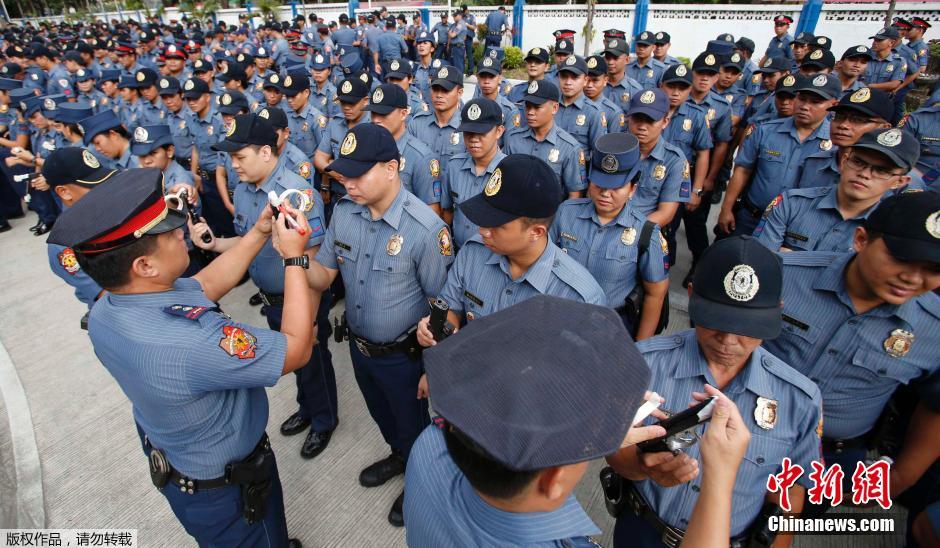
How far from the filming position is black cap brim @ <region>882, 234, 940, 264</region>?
1.69m

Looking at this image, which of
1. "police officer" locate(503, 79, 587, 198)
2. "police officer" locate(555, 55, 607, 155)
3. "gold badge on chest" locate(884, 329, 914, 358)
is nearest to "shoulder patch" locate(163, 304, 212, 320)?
"gold badge on chest" locate(884, 329, 914, 358)

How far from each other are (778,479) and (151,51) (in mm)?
17920

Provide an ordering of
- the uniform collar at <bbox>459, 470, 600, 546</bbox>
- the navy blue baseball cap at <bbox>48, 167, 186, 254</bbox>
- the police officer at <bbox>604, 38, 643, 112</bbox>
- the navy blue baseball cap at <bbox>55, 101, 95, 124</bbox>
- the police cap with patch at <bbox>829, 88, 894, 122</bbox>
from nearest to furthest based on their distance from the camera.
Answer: the uniform collar at <bbox>459, 470, 600, 546</bbox>
the navy blue baseball cap at <bbox>48, 167, 186, 254</bbox>
the police cap with patch at <bbox>829, 88, 894, 122</bbox>
the navy blue baseball cap at <bbox>55, 101, 95, 124</bbox>
the police officer at <bbox>604, 38, 643, 112</bbox>

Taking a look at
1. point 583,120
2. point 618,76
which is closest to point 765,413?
point 583,120

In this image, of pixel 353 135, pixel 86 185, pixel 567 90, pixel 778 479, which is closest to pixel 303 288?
pixel 353 135

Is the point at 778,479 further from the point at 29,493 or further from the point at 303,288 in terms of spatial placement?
the point at 29,493

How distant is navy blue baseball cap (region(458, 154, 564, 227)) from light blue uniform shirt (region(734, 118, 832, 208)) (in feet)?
9.85

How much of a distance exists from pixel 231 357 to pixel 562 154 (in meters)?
3.43

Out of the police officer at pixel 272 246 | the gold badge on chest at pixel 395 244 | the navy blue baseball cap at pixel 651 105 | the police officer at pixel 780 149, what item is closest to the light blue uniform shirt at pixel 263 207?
the police officer at pixel 272 246

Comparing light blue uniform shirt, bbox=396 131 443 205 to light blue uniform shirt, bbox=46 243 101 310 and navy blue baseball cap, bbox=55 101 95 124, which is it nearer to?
light blue uniform shirt, bbox=46 243 101 310

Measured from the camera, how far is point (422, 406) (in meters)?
2.95

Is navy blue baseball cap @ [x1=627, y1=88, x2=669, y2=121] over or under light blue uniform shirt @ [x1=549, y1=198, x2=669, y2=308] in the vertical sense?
over

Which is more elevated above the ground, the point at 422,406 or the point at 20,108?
the point at 20,108

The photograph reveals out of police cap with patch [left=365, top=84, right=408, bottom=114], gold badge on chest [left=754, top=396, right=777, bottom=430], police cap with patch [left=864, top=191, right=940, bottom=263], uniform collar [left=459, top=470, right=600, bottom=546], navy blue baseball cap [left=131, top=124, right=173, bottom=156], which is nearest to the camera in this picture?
uniform collar [left=459, top=470, right=600, bottom=546]
